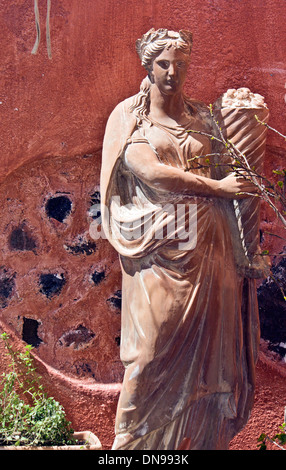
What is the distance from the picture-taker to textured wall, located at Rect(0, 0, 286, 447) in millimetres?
Result: 4551

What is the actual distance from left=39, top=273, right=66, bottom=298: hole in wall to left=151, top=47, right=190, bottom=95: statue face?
4.53 ft

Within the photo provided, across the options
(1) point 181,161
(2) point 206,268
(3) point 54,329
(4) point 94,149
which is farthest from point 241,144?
(3) point 54,329

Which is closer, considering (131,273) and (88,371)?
(131,273)

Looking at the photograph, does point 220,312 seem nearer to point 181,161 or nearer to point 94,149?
point 181,161

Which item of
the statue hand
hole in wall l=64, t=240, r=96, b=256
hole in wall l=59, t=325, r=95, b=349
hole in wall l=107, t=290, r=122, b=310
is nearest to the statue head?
the statue hand

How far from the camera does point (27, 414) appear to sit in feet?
13.9

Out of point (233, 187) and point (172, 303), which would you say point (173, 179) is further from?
point (172, 303)

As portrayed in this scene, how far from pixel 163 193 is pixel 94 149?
115cm

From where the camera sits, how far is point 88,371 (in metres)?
4.60

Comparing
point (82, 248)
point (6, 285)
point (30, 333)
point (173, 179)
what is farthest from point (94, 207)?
point (173, 179)
